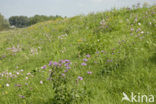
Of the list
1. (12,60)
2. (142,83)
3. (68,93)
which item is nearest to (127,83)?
(142,83)

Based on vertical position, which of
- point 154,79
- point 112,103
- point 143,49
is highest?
point 143,49

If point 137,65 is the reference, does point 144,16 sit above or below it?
above

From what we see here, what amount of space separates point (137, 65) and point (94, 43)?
2103 millimetres

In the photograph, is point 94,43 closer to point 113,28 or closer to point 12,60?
point 113,28

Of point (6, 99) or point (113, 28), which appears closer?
point (6, 99)

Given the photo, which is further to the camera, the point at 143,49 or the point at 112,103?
the point at 143,49

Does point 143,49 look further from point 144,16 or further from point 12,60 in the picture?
point 12,60

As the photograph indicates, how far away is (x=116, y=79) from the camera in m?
3.03

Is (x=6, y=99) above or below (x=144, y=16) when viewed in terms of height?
below

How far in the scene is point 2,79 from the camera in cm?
489

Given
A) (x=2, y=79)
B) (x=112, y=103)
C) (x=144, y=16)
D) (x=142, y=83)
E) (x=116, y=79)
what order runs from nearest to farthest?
(x=112, y=103), (x=142, y=83), (x=116, y=79), (x=2, y=79), (x=144, y=16)

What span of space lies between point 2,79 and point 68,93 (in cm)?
315

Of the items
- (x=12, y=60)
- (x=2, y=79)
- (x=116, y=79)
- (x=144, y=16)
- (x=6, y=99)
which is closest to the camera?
(x=116, y=79)

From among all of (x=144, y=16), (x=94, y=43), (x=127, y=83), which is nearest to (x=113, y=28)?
(x=144, y=16)
